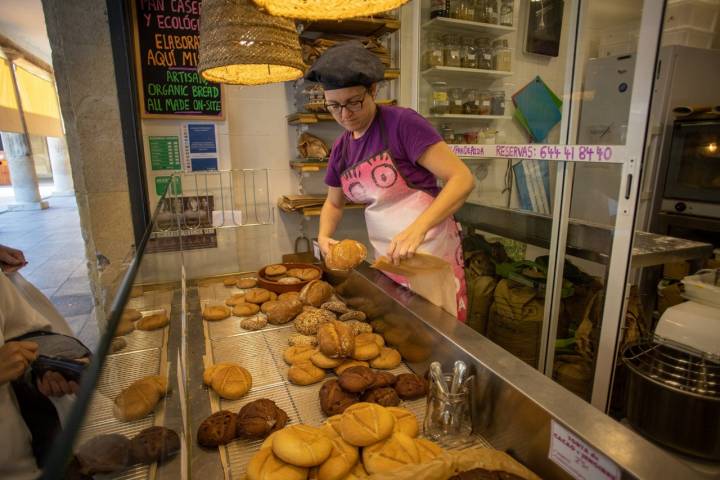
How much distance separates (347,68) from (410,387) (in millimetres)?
1027

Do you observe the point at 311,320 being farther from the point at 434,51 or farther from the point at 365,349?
the point at 434,51

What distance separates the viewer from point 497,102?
3.55 metres

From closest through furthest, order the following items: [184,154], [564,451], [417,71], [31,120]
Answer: [564,451]
[184,154]
[417,71]
[31,120]

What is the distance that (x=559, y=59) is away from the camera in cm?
364

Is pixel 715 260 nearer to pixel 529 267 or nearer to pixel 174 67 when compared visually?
pixel 529 267

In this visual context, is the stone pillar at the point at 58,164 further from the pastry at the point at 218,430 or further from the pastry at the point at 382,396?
the pastry at the point at 382,396

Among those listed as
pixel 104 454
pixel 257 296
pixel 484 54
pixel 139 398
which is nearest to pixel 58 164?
pixel 484 54

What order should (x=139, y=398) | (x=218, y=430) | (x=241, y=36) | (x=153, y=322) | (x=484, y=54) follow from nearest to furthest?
1. (x=139, y=398)
2. (x=153, y=322)
3. (x=218, y=430)
4. (x=241, y=36)
5. (x=484, y=54)

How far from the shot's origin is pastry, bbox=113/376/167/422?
1.50 feet

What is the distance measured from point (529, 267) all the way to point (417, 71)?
1.76m

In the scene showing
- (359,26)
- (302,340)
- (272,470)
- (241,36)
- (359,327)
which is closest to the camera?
(272,470)

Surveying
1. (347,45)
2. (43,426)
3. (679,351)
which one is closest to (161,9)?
(347,45)

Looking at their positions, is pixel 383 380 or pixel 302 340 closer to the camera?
pixel 383 380

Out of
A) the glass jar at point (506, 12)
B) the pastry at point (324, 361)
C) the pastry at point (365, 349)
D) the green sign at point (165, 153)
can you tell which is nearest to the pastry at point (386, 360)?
the pastry at point (365, 349)
